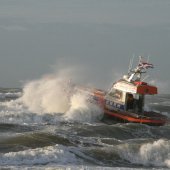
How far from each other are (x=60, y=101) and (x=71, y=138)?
446 inches

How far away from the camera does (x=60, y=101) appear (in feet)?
112

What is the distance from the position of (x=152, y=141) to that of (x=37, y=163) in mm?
6428

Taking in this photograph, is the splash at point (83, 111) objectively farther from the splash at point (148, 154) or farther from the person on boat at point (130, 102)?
the splash at point (148, 154)

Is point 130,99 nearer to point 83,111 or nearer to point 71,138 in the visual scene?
point 83,111

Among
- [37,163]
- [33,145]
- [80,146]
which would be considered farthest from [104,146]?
[37,163]

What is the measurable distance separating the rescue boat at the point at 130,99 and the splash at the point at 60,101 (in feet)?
1.96

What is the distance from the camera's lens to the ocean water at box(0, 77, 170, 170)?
1838cm

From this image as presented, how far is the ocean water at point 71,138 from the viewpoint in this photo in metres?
18.4

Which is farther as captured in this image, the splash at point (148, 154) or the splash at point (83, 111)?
the splash at point (83, 111)

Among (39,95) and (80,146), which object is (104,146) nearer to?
(80,146)

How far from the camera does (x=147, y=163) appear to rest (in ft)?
65.5

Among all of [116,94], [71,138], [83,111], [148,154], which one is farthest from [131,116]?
[148,154]

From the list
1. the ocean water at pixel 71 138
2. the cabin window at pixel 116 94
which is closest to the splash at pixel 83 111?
the ocean water at pixel 71 138

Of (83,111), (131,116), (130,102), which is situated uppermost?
(130,102)
